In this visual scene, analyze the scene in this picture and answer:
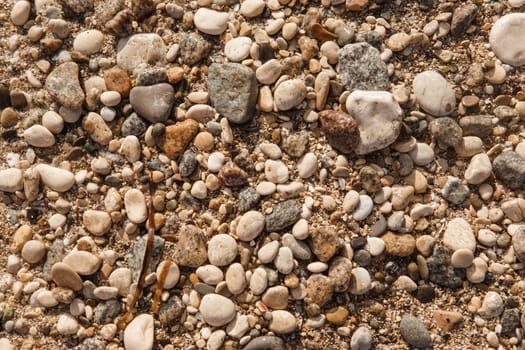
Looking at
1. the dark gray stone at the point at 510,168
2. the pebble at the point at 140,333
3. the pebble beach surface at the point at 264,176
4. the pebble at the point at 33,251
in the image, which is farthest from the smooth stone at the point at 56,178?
the dark gray stone at the point at 510,168

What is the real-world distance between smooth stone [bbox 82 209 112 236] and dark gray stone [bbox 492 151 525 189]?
71.9 inches

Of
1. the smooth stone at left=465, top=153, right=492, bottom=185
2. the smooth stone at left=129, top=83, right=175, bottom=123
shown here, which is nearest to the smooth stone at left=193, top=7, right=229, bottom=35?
the smooth stone at left=129, top=83, right=175, bottom=123

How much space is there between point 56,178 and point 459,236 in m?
1.89

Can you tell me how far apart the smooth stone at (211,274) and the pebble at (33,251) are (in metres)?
0.76

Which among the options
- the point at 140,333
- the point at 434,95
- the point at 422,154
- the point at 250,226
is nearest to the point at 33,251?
the point at 140,333

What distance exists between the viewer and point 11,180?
2.25 metres

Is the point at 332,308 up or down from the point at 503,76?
down

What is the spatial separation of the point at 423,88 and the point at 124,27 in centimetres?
149

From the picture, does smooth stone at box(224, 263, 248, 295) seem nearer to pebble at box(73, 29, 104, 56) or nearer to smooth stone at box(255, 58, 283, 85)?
smooth stone at box(255, 58, 283, 85)

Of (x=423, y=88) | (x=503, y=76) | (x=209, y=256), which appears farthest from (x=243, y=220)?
(x=503, y=76)

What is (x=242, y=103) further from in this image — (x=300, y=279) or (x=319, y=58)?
(x=300, y=279)

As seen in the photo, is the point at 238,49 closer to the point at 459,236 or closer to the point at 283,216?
the point at 283,216

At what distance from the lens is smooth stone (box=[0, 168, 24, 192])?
2248 millimetres

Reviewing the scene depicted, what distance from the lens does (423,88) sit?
2232mm
